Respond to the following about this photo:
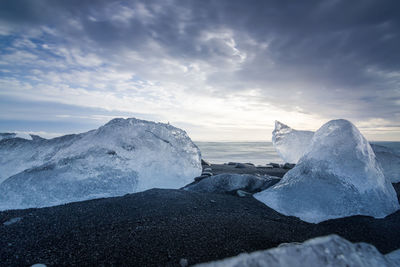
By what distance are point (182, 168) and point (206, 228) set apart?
2.48 m

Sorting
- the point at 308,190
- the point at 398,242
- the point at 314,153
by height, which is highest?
the point at 314,153

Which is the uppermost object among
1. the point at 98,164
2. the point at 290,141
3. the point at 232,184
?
the point at 290,141

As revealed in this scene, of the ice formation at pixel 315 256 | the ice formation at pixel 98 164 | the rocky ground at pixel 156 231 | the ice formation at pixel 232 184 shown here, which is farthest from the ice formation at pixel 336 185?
the ice formation at pixel 98 164

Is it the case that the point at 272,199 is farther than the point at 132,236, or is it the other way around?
the point at 272,199

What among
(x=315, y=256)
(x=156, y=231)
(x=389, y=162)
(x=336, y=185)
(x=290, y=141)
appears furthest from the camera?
(x=290, y=141)

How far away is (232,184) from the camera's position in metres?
3.74

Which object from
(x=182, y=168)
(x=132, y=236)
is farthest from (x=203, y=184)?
(x=132, y=236)

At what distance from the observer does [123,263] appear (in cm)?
152

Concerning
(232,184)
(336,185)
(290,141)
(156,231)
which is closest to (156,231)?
(156,231)

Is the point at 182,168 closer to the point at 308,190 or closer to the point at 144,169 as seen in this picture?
the point at 144,169

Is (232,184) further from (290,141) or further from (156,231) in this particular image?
(290,141)

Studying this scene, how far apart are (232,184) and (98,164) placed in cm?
224

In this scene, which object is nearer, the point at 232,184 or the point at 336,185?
the point at 336,185

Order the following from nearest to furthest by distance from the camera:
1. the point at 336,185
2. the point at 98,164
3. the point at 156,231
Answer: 1. the point at 156,231
2. the point at 336,185
3. the point at 98,164
